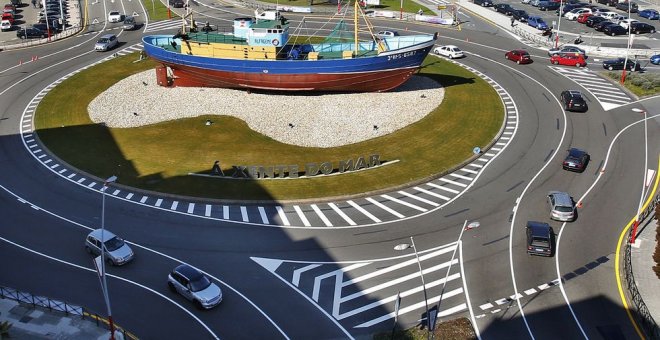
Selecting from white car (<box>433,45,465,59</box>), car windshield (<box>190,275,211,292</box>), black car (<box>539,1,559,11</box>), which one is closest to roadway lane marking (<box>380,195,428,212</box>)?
car windshield (<box>190,275,211,292</box>)

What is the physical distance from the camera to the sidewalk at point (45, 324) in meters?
39.4

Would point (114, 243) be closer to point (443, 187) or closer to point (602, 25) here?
point (443, 187)

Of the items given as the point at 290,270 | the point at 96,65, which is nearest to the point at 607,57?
the point at 290,270

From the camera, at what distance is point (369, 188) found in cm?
5831

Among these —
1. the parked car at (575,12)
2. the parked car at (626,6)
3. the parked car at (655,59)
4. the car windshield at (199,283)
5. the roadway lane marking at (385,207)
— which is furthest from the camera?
the parked car at (626,6)

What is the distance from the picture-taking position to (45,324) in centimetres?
4034

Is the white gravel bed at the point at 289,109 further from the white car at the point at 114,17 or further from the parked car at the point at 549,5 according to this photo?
the parked car at the point at 549,5

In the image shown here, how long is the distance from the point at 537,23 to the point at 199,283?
291 ft

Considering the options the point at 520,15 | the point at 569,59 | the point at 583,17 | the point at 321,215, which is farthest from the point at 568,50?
the point at 321,215

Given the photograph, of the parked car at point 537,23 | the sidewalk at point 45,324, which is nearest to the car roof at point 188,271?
the sidewalk at point 45,324

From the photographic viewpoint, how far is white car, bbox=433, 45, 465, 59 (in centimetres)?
9594

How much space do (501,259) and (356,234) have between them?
11789 mm

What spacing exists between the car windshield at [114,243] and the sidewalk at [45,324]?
6794 mm

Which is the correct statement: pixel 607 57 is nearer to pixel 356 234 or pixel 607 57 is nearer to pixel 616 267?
pixel 616 267
